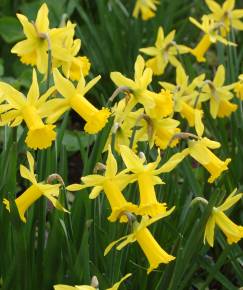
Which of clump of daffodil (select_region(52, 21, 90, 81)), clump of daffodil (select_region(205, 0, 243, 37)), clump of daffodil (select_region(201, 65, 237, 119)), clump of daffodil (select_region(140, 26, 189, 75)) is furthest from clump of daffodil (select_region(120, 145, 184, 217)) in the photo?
clump of daffodil (select_region(205, 0, 243, 37))

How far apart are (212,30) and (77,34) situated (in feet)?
3.20

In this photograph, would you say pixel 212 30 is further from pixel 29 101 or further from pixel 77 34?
pixel 29 101

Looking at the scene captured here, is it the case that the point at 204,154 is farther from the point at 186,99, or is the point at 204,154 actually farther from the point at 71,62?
the point at 186,99

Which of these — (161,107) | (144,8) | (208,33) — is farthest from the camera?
(144,8)

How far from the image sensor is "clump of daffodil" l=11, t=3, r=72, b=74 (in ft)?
7.67

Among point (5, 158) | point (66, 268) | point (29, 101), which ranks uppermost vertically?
point (29, 101)

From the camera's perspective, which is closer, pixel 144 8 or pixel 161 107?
pixel 161 107

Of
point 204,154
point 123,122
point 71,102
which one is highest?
point 71,102

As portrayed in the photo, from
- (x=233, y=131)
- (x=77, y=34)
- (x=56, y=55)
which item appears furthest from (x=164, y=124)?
(x=77, y=34)

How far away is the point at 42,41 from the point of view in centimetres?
239

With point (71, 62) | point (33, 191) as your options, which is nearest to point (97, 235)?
point (33, 191)

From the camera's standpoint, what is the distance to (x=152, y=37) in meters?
4.33

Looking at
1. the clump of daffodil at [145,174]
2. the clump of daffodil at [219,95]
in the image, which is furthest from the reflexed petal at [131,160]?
the clump of daffodil at [219,95]

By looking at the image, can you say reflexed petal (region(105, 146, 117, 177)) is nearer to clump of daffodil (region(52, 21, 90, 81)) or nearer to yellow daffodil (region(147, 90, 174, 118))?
yellow daffodil (region(147, 90, 174, 118))
